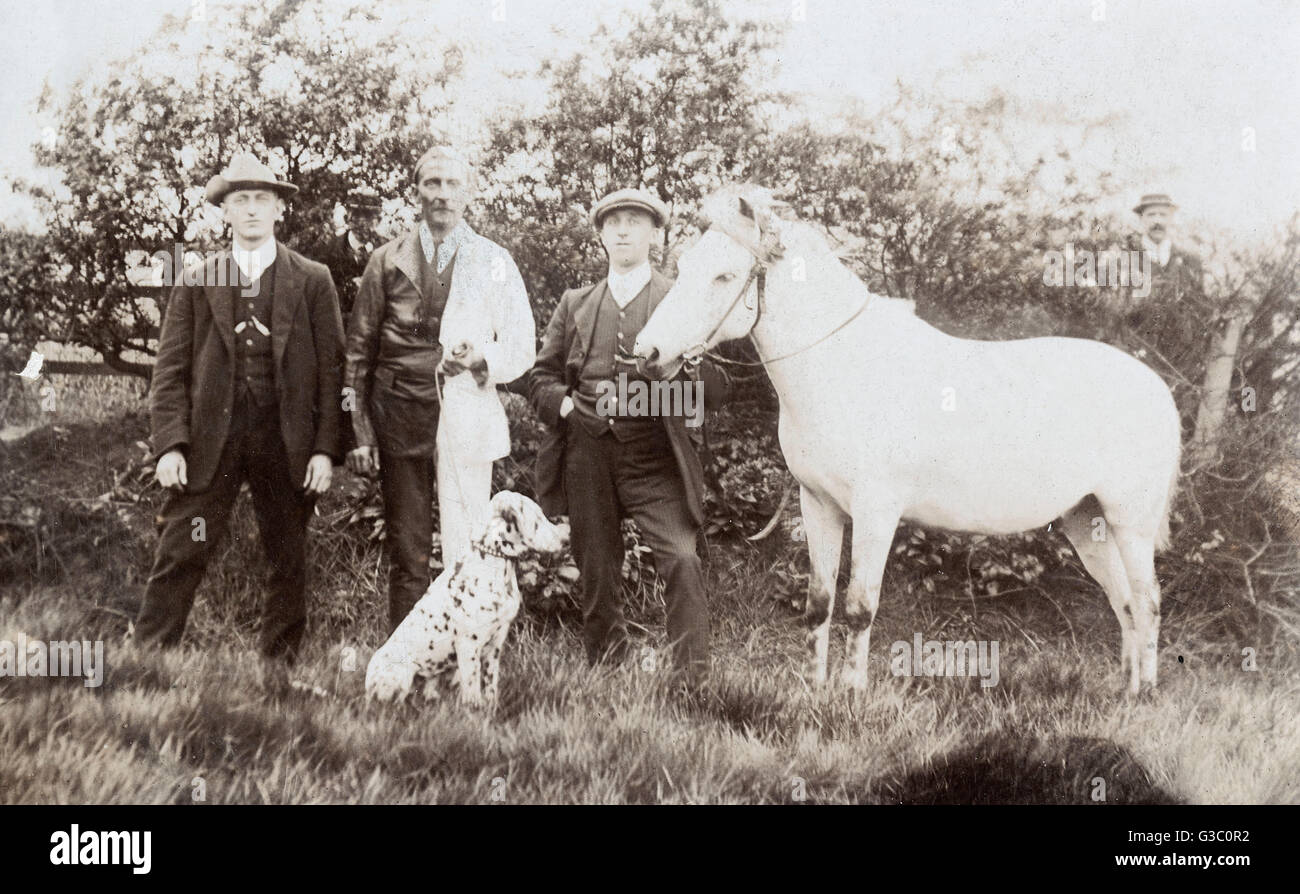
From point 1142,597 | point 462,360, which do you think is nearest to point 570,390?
point 462,360

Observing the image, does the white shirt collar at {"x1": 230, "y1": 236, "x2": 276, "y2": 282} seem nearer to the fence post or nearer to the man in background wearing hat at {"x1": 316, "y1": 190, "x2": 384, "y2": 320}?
the man in background wearing hat at {"x1": 316, "y1": 190, "x2": 384, "y2": 320}

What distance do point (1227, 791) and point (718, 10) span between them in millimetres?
3791

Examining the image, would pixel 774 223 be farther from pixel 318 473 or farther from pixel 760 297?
pixel 318 473

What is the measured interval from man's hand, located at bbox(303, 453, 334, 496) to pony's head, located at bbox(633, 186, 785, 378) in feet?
4.38

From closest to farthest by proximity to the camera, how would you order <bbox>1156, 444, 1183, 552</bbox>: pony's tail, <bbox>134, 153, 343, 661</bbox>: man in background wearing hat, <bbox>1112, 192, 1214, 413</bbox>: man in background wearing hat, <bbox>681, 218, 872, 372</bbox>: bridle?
1. <bbox>681, 218, 872, 372</bbox>: bridle
2. <bbox>134, 153, 343, 661</bbox>: man in background wearing hat
3. <bbox>1156, 444, 1183, 552</bbox>: pony's tail
4. <bbox>1112, 192, 1214, 413</bbox>: man in background wearing hat

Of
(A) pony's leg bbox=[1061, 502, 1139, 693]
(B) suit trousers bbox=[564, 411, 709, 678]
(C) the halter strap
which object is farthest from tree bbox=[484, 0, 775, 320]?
(A) pony's leg bbox=[1061, 502, 1139, 693]

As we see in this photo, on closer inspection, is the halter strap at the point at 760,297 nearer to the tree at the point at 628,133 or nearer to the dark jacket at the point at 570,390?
the dark jacket at the point at 570,390

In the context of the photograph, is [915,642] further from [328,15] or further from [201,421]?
[328,15]

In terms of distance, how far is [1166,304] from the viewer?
4688 millimetres

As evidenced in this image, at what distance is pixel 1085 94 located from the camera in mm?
4633

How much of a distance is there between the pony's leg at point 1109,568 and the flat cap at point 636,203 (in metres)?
2.09

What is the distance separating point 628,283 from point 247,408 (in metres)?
1.58

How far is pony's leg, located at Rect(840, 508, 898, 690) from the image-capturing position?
416cm

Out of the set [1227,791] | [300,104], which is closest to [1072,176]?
[1227,791]
